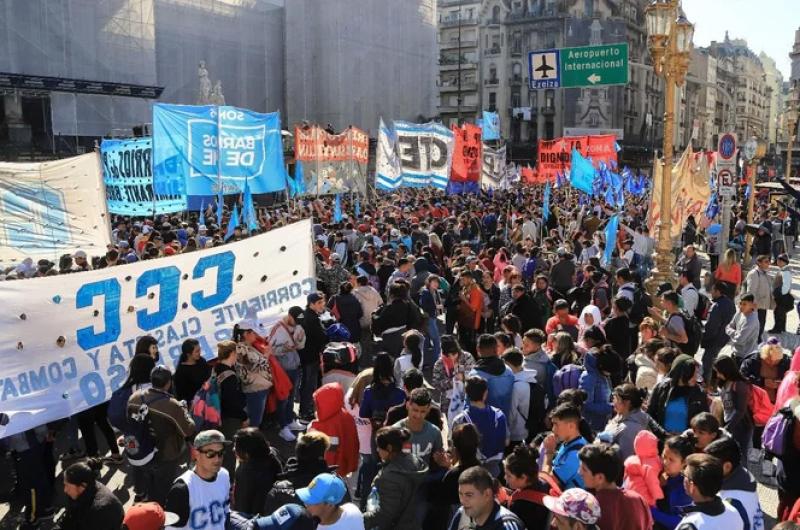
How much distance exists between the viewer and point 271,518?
3525 millimetres

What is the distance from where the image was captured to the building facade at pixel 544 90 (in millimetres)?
64562

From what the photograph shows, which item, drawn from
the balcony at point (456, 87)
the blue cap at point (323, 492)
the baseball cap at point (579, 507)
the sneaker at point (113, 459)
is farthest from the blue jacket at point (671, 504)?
the balcony at point (456, 87)

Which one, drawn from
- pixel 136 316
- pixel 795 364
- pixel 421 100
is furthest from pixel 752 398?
pixel 421 100

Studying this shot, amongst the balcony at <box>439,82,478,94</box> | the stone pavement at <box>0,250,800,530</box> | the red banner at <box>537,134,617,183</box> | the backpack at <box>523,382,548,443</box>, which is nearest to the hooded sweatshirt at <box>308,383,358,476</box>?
the backpack at <box>523,382,548,443</box>

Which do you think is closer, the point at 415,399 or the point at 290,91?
the point at 415,399

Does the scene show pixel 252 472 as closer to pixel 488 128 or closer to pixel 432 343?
pixel 432 343

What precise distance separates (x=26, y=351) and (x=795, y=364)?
563 cm

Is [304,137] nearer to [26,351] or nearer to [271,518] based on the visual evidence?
[26,351]

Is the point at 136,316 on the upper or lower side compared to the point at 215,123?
lower

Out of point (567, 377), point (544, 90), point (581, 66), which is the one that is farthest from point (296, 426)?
point (544, 90)

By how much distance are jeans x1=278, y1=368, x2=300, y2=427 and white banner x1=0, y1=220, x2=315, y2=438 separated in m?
0.63

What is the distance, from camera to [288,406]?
733 centimetres

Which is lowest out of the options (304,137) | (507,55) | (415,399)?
(415,399)

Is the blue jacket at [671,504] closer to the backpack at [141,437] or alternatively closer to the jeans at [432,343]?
the backpack at [141,437]
